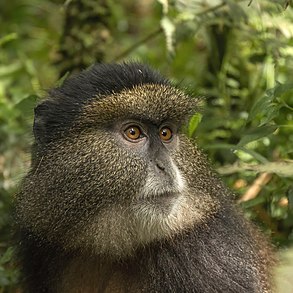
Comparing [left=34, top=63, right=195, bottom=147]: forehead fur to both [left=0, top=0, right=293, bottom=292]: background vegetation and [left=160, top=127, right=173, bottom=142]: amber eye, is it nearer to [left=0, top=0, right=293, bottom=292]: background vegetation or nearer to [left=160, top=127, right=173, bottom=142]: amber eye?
[left=160, top=127, right=173, bottom=142]: amber eye

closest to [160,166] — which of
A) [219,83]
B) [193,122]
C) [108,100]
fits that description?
[108,100]

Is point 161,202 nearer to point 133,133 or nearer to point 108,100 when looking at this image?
point 133,133

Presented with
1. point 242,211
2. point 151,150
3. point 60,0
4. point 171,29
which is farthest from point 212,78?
point 151,150

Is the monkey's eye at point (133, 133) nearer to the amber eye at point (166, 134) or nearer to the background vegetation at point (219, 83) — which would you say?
the amber eye at point (166, 134)

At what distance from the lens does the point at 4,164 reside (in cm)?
569

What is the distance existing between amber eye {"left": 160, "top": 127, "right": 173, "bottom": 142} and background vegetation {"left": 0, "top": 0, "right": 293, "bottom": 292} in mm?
238

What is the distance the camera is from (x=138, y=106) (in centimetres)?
389

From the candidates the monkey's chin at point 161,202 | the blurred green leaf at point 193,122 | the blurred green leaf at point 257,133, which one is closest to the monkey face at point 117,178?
the monkey's chin at point 161,202

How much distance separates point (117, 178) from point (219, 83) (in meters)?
2.41

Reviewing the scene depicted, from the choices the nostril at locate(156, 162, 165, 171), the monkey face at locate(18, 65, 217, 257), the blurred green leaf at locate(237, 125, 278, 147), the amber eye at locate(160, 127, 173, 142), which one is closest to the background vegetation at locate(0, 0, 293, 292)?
the blurred green leaf at locate(237, 125, 278, 147)

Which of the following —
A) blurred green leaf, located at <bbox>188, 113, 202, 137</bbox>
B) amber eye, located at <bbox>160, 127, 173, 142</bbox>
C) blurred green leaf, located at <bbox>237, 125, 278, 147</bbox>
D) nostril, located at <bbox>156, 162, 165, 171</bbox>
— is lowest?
nostril, located at <bbox>156, 162, 165, 171</bbox>

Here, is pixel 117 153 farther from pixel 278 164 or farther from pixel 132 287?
pixel 278 164

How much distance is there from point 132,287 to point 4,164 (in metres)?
2.11

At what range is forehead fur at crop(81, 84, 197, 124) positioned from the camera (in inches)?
153
